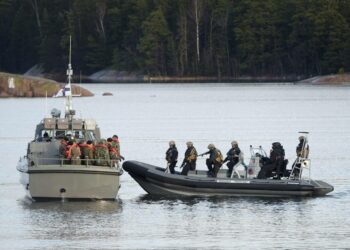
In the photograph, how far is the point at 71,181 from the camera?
37188 mm

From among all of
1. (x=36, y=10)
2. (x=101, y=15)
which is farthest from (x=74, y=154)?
(x=36, y=10)

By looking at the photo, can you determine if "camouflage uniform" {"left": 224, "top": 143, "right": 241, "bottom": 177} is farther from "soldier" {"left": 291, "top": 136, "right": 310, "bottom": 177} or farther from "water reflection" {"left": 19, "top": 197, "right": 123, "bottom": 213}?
"water reflection" {"left": 19, "top": 197, "right": 123, "bottom": 213}

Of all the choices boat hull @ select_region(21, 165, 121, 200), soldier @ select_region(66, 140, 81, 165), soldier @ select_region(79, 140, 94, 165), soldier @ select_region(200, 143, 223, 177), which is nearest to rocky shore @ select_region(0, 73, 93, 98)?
soldier @ select_region(200, 143, 223, 177)

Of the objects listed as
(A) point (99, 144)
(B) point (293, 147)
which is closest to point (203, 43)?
(B) point (293, 147)

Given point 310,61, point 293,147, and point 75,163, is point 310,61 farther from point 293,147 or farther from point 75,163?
point 75,163

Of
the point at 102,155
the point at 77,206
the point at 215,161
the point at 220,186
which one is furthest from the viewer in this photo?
the point at 215,161

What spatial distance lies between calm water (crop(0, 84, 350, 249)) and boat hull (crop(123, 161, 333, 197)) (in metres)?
0.24

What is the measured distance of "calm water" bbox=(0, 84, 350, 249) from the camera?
108 feet

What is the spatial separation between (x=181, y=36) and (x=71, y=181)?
13216cm

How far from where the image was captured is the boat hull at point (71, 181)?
37.0 meters

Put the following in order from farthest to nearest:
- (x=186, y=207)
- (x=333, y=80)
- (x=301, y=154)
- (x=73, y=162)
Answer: (x=333, y=80) < (x=301, y=154) < (x=186, y=207) < (x=73, y=162)

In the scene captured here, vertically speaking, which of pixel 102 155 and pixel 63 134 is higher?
pixel 63 134

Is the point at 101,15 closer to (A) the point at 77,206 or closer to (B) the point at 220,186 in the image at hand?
(B) the point at 220,186

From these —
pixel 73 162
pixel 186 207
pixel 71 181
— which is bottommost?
pixel 186 207
